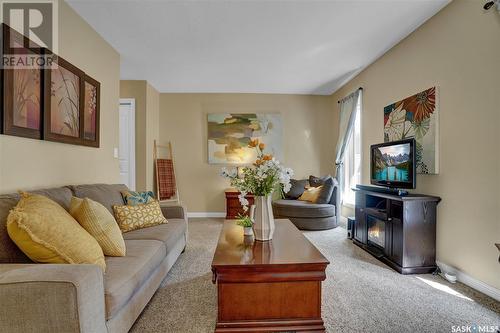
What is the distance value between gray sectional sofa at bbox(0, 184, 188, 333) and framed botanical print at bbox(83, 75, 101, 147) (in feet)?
3.07

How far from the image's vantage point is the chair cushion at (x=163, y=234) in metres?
2.30

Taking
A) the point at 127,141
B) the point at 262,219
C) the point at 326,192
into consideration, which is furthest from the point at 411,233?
the point at 127,141

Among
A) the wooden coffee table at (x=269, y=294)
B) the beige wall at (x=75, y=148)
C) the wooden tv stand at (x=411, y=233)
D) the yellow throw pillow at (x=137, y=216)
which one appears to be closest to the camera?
the wooden coffee table at (x=269, y=294)

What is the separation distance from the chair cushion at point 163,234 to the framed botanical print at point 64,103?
3.68 ft

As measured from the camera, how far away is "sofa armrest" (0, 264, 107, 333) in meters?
1.05

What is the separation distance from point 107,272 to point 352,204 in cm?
415

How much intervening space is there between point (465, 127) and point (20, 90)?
149 inches

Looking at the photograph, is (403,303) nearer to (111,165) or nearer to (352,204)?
(352,204)

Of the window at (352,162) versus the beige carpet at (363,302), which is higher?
the window at (352,162)

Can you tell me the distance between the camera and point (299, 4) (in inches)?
98.0

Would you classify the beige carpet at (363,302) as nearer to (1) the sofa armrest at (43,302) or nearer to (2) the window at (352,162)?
(1) the sofa armrest at (43,302)

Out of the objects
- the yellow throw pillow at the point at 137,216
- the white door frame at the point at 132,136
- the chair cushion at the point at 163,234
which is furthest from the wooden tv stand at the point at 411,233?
the white door frame at the point at 132,136

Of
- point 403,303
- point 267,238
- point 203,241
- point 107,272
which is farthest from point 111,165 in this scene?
point 403,303

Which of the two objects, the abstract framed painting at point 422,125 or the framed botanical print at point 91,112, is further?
the framed botanical print at point 91,112
